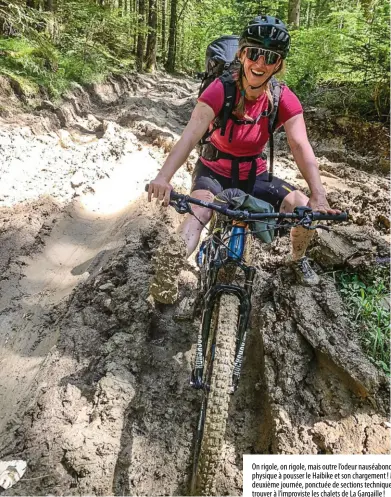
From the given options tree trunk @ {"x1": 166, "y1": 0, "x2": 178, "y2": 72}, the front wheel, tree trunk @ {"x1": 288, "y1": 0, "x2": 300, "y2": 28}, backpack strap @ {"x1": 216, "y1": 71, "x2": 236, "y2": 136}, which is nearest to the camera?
the front wheel

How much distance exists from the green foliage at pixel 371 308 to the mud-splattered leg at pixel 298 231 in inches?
18.9

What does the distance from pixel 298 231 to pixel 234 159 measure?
860 millimetres

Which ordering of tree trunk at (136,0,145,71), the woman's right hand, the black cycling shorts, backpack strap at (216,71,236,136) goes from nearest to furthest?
the woman's right hand
backpack strap at (216,71,236,136)
the black cycling shorts
tree trunk at (136,0,145,71)

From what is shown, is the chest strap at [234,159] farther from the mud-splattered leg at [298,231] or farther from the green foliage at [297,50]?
the green foliage at [297,50]

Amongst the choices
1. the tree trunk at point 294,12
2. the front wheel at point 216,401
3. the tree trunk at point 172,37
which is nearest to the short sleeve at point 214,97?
the front wheel at point 216,401

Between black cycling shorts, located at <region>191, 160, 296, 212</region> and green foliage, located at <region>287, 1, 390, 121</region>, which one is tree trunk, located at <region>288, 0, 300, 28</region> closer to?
green foliage, located at <region>287, 1, 390, 121</region>

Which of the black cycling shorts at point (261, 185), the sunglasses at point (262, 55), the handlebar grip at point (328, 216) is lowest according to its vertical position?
the handlebar grip at point (328, 216)

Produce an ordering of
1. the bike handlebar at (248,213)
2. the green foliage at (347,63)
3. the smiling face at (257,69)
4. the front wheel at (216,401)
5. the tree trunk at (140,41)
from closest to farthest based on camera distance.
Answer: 1. the front wheel at (216,401)
2. the bike handlebar at (248,213)
3. the smiling face at (257,69)
4. the green foliage at (347,63)
5. the tree trunk at (140,41)

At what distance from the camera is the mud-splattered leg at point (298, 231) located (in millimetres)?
3521

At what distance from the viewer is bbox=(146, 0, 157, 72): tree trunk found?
70.0 ft

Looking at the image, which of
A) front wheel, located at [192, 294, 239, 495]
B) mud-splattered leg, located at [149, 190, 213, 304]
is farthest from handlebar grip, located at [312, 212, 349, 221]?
mud-splattered leg, located at [149, 190, 213, 304]

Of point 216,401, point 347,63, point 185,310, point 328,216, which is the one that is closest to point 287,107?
point 328,216

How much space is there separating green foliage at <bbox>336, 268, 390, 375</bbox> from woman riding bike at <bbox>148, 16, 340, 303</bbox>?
0.34 m

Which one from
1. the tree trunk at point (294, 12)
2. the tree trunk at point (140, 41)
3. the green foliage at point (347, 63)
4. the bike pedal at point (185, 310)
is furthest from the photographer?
the tree trunk at point (140, 41)
